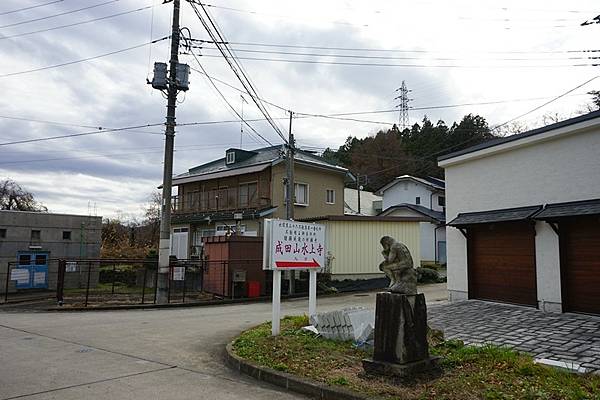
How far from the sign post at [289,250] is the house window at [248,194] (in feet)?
61.4

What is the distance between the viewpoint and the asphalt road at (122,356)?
591 centimetres

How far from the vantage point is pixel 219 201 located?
31.2 meters

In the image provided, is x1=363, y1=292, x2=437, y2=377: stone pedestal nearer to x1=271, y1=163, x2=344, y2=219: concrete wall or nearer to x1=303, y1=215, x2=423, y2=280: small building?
x1=303, y1=215, x2=423, y2=280: small building

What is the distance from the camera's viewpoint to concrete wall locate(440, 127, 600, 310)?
10.9 metres

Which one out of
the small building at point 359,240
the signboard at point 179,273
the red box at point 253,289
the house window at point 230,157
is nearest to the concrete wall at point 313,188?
the house window at point 230,157

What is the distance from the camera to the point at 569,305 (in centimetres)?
1102

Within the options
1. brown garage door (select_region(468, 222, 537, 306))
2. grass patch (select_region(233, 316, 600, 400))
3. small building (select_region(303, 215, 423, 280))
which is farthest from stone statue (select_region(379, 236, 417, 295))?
small building (select_region(303, 215, 423, 280))

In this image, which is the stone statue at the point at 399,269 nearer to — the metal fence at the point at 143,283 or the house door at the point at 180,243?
the metal fence at the point at 143,283

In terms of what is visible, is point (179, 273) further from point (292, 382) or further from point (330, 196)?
point (330, 196)

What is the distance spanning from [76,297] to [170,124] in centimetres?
778

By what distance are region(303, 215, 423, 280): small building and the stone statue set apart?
15373 mm

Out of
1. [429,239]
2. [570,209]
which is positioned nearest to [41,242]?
[570,209]

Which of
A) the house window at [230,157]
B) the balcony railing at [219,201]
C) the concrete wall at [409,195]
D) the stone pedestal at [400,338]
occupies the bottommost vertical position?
the stone pedestal at [400,338]

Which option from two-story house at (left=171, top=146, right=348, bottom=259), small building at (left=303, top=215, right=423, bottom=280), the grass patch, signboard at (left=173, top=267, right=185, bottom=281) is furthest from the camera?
two-story house at (left=171, top=146, right=348, bottom=259)
